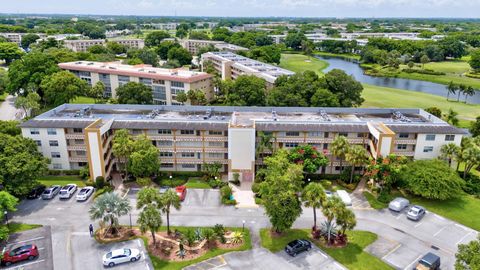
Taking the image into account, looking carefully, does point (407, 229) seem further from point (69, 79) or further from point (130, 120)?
point (69, 79)

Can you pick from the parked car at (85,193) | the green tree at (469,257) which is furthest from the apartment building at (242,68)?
the green tree at (469,257)

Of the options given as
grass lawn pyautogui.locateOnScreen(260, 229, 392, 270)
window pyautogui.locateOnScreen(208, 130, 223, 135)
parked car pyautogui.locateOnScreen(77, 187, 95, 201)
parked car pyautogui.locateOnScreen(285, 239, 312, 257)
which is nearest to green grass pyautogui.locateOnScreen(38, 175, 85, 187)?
parked car pyautogui.locateOnScreen(77, 187, 95, 201)

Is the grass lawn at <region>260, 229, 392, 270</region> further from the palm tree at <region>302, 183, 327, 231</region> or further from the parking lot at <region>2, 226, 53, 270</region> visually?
the parking lot at <region>2, 226, 53, 270</region>

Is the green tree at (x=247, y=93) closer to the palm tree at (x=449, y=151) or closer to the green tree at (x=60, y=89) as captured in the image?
the green tree at (x=60, y=89)

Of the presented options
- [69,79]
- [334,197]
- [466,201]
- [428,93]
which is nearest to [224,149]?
[334,197]

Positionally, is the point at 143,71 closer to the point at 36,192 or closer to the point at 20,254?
the point at 36,192
